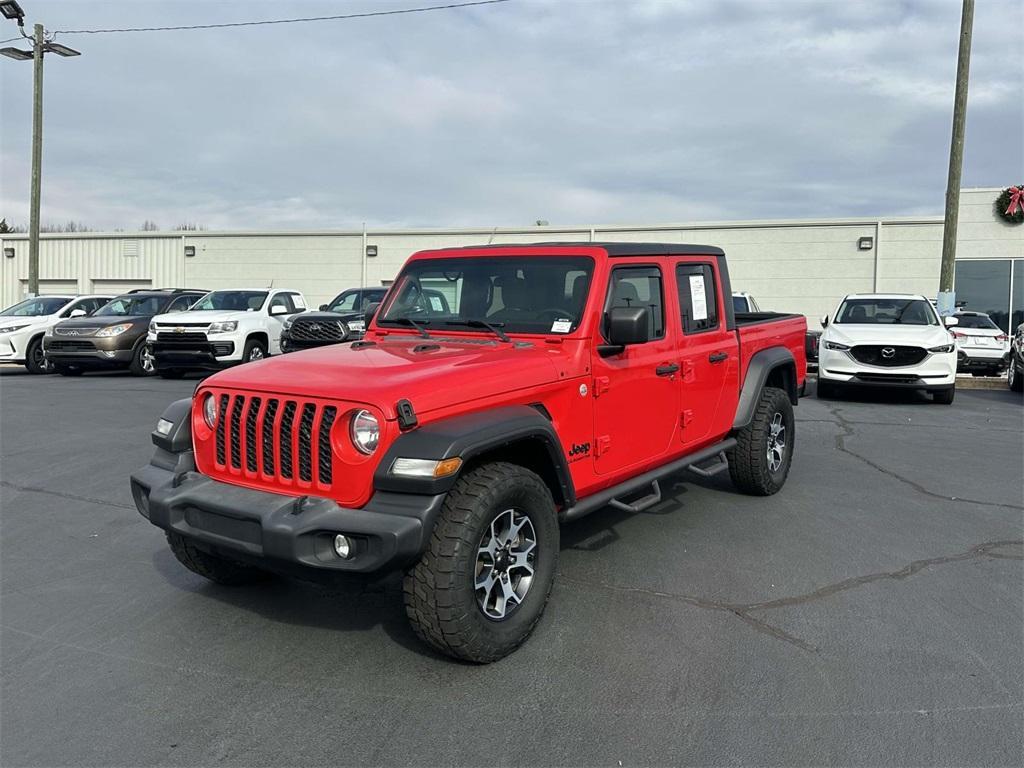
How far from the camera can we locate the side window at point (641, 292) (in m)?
4.76

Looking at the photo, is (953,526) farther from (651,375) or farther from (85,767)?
(85,767)

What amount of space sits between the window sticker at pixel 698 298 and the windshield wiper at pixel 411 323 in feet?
5.93

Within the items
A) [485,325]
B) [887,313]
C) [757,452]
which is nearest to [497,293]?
[485,325]

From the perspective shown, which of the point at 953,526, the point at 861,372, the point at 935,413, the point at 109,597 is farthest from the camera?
the point at 861,372

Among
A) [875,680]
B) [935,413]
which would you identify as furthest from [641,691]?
[935,413]

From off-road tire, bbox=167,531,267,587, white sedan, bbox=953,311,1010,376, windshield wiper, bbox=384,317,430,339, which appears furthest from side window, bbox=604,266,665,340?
white sedan, bbox=953,311,1010,376

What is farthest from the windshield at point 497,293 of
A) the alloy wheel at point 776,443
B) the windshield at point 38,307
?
the windshield at point 38,307

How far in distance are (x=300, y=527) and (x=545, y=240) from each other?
2307cm

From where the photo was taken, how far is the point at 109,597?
4406 millimetres

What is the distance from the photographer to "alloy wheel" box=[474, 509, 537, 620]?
3.63 metres

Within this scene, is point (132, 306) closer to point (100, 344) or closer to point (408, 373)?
point (100, 344)

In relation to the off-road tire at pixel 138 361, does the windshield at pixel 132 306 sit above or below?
above

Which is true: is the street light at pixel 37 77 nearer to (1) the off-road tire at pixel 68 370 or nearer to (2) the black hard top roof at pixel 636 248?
(1) the off-road tire at pixel 68 370

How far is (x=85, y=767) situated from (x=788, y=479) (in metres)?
5.87
